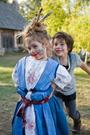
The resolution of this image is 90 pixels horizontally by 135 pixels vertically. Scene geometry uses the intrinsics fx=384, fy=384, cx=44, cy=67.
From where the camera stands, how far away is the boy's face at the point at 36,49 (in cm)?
383

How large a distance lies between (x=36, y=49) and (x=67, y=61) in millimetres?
1543

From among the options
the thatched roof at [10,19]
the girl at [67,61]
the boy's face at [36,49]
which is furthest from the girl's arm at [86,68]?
the thatched roof at [10,19]

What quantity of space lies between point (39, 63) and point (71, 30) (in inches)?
523

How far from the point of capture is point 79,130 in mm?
5980

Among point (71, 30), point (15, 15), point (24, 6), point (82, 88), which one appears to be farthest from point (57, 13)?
point (24, 6)

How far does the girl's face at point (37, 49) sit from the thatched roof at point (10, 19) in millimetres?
39804

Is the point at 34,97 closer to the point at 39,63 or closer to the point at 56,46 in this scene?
the point at 39,63

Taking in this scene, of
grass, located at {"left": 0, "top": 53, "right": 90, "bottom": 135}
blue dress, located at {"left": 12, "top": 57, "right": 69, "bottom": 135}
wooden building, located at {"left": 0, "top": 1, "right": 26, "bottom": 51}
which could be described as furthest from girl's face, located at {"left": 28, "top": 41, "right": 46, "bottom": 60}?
wooden building, located at {"left": 0, "top": 1, "right": 26, "bottom": 51}

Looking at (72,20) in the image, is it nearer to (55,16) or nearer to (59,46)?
(55,16)

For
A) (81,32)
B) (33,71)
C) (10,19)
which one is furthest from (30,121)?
(10,19)

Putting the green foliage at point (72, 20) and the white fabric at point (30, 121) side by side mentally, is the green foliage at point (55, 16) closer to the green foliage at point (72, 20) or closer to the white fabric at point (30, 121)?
the green foliage at point (72, 20)

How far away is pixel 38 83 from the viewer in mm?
3854

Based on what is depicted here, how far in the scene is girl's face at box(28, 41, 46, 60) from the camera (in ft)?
12.6

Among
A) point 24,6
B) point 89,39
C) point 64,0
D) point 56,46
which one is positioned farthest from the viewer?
point 24,6
